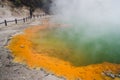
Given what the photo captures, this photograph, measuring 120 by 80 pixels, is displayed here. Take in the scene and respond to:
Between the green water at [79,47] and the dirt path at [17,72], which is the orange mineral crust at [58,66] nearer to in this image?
the dirt path at [17,72]

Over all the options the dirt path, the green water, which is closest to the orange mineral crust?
the dirt path

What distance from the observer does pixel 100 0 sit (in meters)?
76.6

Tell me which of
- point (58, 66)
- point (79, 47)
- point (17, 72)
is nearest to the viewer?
point (17, 72)

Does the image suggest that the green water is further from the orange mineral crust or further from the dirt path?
the dirt path

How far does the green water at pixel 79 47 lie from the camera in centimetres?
2439

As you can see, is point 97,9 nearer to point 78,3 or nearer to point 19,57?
point 78,3

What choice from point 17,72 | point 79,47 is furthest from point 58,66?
point 79,47

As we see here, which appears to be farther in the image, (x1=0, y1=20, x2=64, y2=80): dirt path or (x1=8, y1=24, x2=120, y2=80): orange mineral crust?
(x1=8, y1=24, x2=120, y2=80): orange mineral crust

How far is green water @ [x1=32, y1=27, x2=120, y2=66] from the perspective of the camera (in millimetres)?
24391

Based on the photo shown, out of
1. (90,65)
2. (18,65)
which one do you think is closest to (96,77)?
(90,65)

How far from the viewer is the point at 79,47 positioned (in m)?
28.4

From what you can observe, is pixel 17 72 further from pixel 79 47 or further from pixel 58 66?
pixel 79 47

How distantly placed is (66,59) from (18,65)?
→ 17.6ft

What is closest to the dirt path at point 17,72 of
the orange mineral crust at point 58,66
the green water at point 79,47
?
the orange mineral crust at point 58,66
